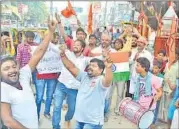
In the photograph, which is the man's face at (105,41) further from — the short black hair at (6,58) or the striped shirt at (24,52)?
the short black hair at (6,58)

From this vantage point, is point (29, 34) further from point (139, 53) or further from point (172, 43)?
point (172, 43)

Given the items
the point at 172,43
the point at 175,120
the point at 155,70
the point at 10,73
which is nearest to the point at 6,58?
the point at 10,73

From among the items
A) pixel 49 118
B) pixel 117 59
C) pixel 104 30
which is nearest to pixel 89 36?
pixel 104 30

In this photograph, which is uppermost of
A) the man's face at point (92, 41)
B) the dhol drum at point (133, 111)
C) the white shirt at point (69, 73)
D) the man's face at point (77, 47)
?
the man's face at point (92, 41)

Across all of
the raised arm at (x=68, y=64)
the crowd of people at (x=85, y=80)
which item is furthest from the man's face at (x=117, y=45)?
the raised arm at (x=68, y=64)

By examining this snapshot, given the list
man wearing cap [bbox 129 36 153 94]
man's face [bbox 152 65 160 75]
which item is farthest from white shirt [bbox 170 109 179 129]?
man wearing cap [bbox 129 36 153 94]

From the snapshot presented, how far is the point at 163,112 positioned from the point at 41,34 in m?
1.13

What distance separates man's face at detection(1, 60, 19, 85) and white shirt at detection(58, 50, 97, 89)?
35cm

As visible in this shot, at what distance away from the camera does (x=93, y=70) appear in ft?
7.72

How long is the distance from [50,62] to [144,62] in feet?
2.31

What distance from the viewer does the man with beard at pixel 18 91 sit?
7.26 ft

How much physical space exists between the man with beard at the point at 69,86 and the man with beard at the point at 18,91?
7.9 inches

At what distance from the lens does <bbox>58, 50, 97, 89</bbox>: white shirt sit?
2377 millimetres

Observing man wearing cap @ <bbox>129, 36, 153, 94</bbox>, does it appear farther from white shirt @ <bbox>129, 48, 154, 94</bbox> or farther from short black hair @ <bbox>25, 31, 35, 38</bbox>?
short black hair @ <bbox>25, 31, 35, 38</bbox>
